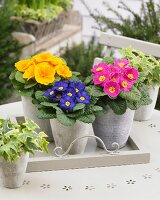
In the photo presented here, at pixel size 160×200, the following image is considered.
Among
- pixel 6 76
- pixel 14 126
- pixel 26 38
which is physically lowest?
pixel 6 76

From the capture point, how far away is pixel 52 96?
1518mm

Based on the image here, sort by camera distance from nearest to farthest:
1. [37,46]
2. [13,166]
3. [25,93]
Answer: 1. [13,166]
2. [25,93]
3. [37,46]

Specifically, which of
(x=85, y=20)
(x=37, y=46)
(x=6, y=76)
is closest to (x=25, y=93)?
(x=6, y=76)

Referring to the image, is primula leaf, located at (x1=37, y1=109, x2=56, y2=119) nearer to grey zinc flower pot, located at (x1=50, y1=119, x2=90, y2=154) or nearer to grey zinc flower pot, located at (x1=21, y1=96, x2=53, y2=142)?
grey zinc flower pot, located at (x1=50, y1=119, x2=90, y2=154)

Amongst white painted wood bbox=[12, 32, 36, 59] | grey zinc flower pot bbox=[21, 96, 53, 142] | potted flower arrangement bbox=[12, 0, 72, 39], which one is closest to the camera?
grey zinc flower pot bbox=[21, 96, 53, 142]

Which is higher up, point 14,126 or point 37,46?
point 14,126

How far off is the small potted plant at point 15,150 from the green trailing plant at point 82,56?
187 centimetres

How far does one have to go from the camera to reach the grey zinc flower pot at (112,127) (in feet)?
5.24

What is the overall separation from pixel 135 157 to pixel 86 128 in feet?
0.62

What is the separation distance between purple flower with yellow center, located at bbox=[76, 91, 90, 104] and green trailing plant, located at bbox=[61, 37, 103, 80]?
1731 mm

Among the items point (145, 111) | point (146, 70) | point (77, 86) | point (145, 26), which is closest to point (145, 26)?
point (145, 26)

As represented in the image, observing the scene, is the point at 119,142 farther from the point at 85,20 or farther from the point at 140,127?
the point at 85,20

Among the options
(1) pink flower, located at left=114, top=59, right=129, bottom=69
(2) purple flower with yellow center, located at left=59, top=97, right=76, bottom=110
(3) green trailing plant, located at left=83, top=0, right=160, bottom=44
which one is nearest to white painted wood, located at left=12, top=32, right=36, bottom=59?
(3) green trailing plant, located at left=83, top=0, right=160, bottom=44

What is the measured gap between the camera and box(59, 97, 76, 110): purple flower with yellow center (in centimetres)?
148
